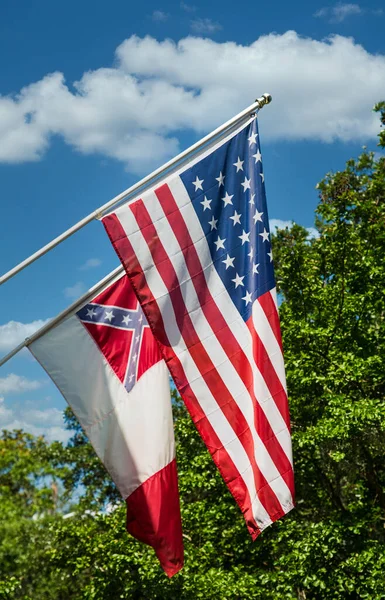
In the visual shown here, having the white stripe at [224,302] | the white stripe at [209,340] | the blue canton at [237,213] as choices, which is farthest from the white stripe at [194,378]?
the blue canton at [237,213]

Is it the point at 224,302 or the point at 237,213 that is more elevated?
the point at 237,213

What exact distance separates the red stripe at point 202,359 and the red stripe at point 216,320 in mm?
156

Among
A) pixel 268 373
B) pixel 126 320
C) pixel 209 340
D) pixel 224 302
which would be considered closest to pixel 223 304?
pixel 224 302

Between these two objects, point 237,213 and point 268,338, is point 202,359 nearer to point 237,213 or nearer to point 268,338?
point 268,338

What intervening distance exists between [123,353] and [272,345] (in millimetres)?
1236

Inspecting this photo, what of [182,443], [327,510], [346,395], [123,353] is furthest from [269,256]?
[327,510]

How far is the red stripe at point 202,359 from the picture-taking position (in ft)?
19.6

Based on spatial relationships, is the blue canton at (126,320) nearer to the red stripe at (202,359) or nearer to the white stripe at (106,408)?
the white stripe at (106,408)

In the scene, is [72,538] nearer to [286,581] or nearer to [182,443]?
[182,443]

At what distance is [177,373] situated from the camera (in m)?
5.91

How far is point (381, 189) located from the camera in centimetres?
1866

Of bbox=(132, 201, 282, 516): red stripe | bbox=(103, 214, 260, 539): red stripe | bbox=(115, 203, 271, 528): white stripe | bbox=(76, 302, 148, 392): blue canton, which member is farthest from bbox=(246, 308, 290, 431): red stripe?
bbox=(76, 302, 148, 392): blue canton

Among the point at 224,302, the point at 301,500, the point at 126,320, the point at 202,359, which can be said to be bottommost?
the point at 301,500

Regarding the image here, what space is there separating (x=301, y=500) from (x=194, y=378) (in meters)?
11.7
